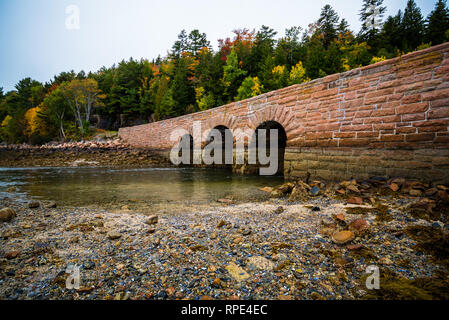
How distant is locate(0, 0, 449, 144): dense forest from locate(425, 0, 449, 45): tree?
0.08ft

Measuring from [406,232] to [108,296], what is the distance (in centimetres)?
298

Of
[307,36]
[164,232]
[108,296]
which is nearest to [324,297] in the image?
[108,296]

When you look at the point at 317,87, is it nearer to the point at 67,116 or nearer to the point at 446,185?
the point at 446,185

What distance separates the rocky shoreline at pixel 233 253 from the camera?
1.42 meters

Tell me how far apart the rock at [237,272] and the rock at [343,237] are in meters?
1.10

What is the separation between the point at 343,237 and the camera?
2043 millimetres

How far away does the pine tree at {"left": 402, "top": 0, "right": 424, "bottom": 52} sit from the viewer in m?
37.5

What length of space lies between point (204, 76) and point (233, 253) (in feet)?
106

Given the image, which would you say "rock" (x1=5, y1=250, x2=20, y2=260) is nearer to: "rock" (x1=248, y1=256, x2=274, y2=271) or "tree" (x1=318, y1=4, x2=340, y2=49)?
"rock" (x1=248, y1=256, x2=274, y2=271)

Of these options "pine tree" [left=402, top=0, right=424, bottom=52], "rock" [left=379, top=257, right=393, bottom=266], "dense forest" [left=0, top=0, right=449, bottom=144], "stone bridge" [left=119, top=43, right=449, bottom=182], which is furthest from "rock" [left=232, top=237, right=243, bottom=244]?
"pine tree" [left=402, top=0, right=424, bottom=52]

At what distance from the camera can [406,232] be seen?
2.14m

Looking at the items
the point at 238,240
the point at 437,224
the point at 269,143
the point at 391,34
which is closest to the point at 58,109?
the point at 269,143

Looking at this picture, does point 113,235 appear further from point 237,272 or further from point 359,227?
point 359,227

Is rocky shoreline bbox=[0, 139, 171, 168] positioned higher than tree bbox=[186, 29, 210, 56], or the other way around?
tree bbox=[186, 29, 210, 56]
